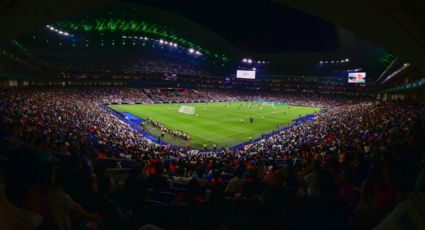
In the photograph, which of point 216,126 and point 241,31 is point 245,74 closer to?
point 241,31

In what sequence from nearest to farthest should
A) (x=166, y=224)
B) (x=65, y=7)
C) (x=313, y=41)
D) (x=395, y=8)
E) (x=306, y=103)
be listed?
1. (x=166, y=224)
2. (x=395, y=8)
3. (x=65, y=7)
4. (x=306, y=103)
5. (x=313, y=41)

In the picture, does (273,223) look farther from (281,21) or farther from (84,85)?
(281,21)

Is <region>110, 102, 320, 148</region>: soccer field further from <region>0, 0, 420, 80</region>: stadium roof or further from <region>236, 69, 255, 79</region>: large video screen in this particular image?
<region>236, 69, 255, 79</region>: large video screen

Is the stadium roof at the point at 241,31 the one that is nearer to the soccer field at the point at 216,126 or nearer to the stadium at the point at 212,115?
the stadium at the point at 212,115

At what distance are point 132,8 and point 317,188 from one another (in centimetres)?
8409

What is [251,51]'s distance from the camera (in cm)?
11738

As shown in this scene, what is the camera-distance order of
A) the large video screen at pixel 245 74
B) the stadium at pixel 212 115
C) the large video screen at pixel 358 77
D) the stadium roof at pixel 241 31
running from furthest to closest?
the large video screen at pixel 245 74 < the large video screen at pixel 358 77 < the stadium roof at pixel 241 31 < the stadium at pixel 212 115

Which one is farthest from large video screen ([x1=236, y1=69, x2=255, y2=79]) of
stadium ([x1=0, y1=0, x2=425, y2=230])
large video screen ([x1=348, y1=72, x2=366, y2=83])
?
large video screen ([x1=348, y1=72, x2=366, y2=83])

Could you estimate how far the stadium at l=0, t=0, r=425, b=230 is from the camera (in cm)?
382

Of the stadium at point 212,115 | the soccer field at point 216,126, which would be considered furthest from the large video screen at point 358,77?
the soccer field at point 216,126

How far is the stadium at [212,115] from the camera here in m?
3.82

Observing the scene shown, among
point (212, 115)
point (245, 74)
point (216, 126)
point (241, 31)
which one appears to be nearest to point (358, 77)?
point (245, 74)

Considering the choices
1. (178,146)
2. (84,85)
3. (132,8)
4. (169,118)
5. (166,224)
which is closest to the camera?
(166,224)

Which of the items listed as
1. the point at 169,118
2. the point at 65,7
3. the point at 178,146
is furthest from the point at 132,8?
the point at 65,7
